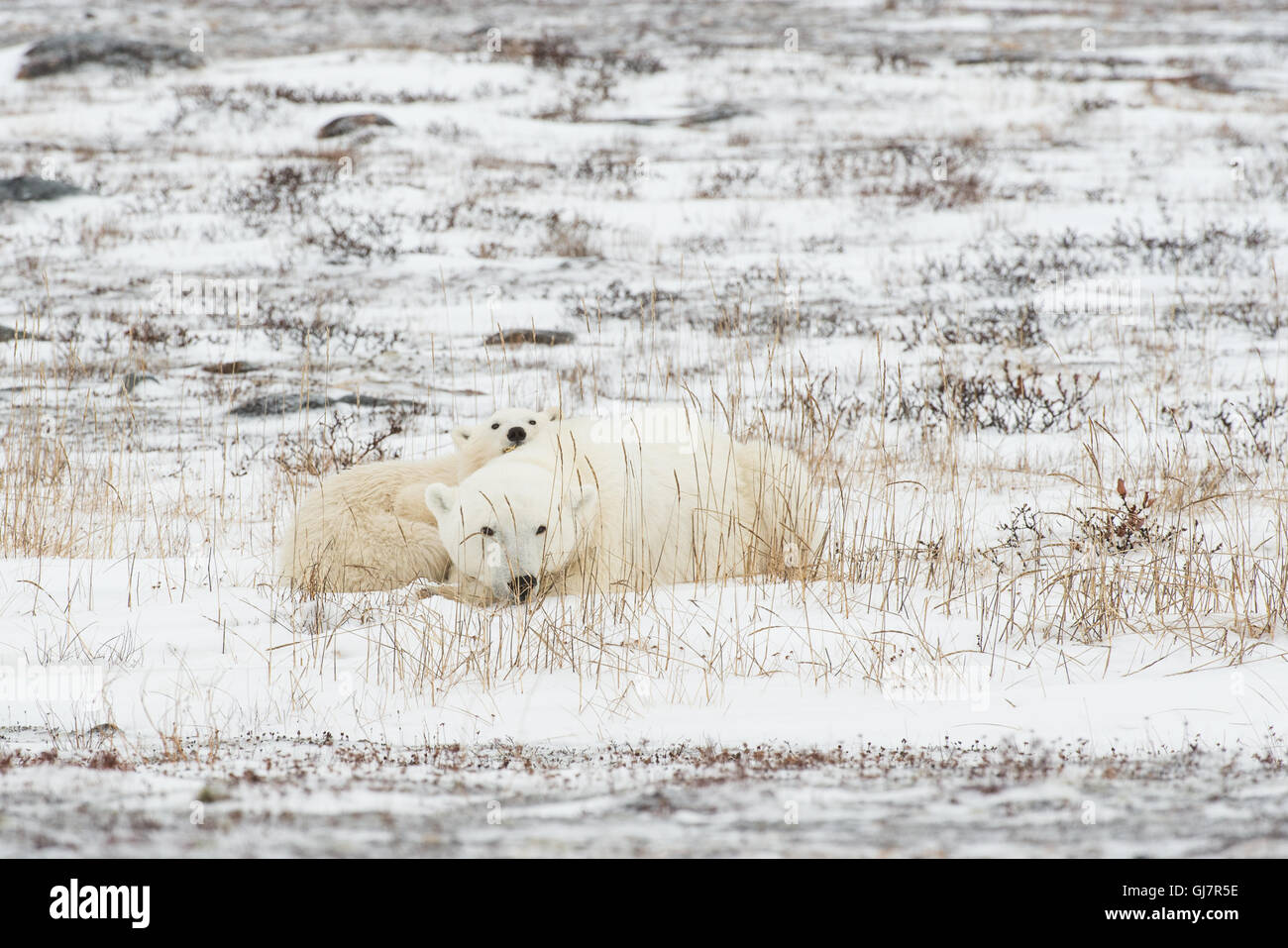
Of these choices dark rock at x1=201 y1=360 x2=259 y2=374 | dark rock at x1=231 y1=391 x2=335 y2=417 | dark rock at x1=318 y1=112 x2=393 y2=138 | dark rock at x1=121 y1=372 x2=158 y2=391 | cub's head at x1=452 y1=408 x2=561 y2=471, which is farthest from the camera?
dark rock at x1=318 y1=112 x2=393 y2=138

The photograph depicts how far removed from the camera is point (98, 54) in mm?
25188

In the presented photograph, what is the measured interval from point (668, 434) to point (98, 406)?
17.7 ft

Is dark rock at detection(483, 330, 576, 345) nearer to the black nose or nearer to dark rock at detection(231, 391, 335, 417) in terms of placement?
dark rock at detection(231, 391, 335, 417)

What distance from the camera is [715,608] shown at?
4289mm

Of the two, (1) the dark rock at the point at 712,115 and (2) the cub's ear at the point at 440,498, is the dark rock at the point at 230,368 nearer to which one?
(2) the cub's ear at the point at 440,498

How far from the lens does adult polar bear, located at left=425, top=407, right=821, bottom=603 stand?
14.0ft

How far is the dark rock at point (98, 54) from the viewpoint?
81.6 feet

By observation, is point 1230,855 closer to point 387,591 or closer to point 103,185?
point 387,591

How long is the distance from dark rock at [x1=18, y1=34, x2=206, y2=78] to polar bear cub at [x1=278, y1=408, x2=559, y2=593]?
2374 cm

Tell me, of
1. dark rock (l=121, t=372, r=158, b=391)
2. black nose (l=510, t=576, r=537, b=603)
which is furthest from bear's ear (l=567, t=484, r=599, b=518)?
dark rock (l=121, t=372, r=158, b=391)

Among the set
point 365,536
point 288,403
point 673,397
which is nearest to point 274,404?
point 288,403

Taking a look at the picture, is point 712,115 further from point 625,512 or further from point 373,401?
point 625,512

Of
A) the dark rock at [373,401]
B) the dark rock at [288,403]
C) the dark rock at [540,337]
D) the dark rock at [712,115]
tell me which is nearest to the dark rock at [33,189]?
the dark rock at [540,337]

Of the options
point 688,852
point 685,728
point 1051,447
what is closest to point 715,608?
point 685,728
